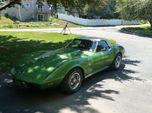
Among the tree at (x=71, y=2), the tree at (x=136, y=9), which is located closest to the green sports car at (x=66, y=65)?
the tree at (x=71, y=2)

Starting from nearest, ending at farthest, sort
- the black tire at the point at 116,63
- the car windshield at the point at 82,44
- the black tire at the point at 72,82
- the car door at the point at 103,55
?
the black tire at the point at 72,82 → the car door at the point at 103,55 → the car windshield at the point at 82,44 → the black tire at the point at 116,63

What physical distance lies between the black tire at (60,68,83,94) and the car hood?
39 centimetres

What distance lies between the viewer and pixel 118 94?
6.58 metres

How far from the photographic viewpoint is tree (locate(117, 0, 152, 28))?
95.0 feet

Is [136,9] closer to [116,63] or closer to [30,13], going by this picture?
[116,63]

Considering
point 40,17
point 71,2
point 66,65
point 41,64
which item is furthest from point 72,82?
point 40,17

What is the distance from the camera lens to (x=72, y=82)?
6574 mm

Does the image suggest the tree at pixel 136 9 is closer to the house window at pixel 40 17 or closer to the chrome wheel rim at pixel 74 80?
the house window at pixel 40 17

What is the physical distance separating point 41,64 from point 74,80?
0.99m

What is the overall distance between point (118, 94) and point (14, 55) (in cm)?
626

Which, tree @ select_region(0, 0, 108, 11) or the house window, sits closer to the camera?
tree @ select_region(0, 0, 108, 11)

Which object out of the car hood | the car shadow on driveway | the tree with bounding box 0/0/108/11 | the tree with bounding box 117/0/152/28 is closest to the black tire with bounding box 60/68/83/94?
the car shadow on driveway

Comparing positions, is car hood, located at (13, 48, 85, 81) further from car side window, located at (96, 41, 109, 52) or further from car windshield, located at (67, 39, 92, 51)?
car side window, located at (96, 41, 109, 52)

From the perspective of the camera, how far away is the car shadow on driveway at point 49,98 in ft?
18.3
